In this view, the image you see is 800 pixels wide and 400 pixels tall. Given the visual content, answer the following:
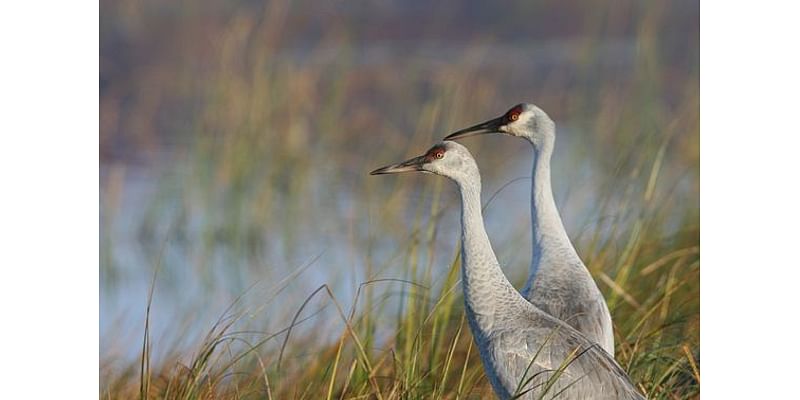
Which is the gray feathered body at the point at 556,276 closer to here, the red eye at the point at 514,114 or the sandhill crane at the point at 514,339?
the red eye at the point at 514,114

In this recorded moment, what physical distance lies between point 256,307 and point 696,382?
5.19 feet

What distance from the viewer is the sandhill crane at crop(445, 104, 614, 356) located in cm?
436

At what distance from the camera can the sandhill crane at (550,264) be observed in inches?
172

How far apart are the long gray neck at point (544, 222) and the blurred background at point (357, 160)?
21.8 inches

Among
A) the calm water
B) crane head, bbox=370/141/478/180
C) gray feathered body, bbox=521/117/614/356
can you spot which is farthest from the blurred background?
crane head, bbox=370/141/478/180

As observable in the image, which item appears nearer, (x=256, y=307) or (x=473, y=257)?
(x=473, y=257)

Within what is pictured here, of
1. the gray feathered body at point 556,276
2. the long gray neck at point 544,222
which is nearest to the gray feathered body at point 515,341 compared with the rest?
the gray feathered body at point 556,276

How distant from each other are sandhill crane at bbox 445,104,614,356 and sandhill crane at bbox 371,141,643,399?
232 mm

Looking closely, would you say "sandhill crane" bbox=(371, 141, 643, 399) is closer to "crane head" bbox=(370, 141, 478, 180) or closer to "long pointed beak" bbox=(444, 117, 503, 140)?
"crane head" bbox=(370, 141, 478, 180)

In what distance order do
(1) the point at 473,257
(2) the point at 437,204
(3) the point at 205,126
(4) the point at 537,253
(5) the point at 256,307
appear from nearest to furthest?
1. (1) the point at 473,257
2. (4) the point at 537,253
3. (5) the point at 256,307
4. (2) the point at 437,204
5. (3) the point at 205,126

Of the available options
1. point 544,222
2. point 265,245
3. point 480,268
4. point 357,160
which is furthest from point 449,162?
point 357,160

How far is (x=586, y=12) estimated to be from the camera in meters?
6.02

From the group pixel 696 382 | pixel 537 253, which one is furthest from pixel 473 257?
pixel 696 382
